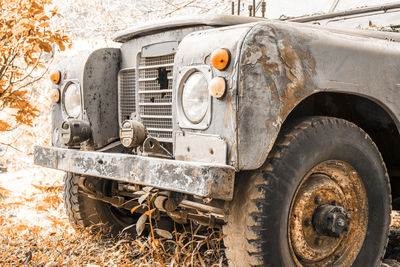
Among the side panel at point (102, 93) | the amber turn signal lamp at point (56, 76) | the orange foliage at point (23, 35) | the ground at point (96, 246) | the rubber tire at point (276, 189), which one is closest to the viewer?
the rubber tire at point (276, 189)

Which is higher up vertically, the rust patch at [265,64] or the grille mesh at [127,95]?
the rust patch at [265,64]

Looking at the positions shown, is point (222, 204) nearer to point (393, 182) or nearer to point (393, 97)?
point (393, 97)

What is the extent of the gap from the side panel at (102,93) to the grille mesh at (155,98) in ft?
1.06

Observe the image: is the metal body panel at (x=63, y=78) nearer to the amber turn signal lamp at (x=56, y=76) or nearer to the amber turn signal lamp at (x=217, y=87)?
the amber turn signal lamp at (x=56, y=76)

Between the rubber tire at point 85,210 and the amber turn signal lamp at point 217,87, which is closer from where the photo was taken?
the amber turn signal lamp at point 217,87

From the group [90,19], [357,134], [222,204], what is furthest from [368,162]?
[90,19]

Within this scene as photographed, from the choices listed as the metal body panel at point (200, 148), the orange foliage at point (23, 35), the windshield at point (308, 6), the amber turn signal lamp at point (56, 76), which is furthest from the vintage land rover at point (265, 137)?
the orange foliage at point (23, 35)

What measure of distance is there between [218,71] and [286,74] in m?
0.31

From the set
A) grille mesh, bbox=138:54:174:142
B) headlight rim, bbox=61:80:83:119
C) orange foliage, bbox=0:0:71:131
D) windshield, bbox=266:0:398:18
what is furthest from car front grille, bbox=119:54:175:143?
windshield, bbox=266:0:398:18

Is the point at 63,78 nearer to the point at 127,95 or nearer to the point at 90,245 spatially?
the point at 127,95

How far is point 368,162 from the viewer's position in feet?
8.24

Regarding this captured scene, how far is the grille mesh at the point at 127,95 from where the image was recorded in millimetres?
3172

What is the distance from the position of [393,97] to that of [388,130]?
374 mm

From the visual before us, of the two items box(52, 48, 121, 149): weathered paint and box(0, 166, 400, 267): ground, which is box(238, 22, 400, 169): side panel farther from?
box(52, 48, 121, 149): weathered paint
